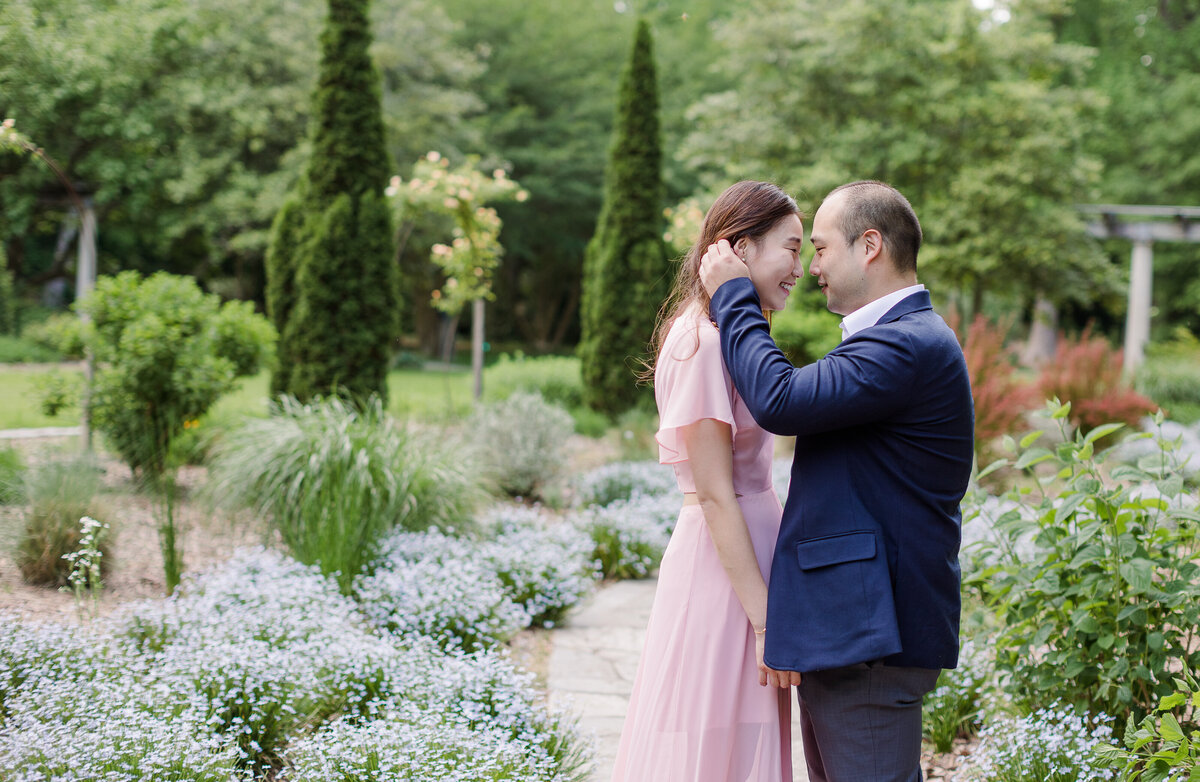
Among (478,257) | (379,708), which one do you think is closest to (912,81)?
(478,257)

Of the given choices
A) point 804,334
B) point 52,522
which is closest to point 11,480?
point 52,522

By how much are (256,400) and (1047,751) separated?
874 cm

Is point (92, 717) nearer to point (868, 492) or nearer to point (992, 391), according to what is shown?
point (868, 492)

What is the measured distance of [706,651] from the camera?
5.90 ft

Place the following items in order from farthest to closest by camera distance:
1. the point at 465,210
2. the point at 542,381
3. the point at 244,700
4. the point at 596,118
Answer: the point at 596,118
the point at 542,381
the point at 465,210
the point at 244,700

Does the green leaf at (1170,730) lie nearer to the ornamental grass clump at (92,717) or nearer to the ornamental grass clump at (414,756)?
the ornamental grass clump at (414,756)

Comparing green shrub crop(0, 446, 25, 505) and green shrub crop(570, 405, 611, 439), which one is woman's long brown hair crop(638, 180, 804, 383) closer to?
green shrub crop(0, 446, 25, 505)

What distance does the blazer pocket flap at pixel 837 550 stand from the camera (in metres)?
1.55

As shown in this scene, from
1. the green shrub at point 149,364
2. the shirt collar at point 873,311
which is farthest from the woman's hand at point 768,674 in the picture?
the green shrub at point 149,364

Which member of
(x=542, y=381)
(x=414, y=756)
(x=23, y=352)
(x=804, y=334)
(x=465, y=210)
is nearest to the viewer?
(x=414, y=756)

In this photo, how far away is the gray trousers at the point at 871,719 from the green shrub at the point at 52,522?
366 centimetres

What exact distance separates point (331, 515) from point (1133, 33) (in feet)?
86.0

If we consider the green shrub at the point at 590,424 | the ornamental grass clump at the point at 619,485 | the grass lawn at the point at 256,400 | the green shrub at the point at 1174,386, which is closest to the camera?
the ornamental grass clump at the point at 619,485

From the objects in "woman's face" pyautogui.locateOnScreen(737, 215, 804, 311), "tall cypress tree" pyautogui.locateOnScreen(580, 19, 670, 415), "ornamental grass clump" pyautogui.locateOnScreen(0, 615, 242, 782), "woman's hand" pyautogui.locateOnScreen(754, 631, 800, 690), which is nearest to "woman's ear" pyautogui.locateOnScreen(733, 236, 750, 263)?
"woman's face" pyautogui.locateOnScreen(737, 215, 804, 311)
